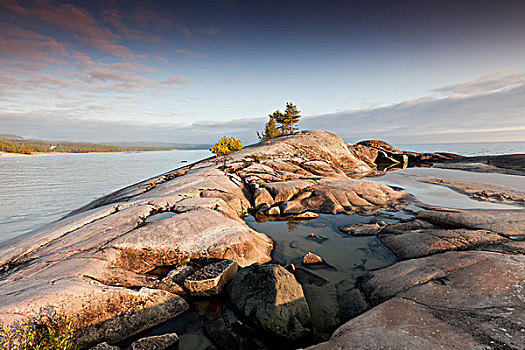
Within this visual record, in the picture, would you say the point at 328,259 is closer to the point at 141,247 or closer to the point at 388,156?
the point at 141,247

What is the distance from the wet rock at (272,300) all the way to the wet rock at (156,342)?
7.53 ft

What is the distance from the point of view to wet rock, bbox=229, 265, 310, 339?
6680mm

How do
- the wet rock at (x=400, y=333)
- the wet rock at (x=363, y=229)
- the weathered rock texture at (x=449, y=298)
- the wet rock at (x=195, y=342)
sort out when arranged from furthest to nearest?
the wet rock at (x=363, y=229), the wet rock at (x=195, y=342), the weathered rock texture at (x=449, y=298), the wet rock at (x=400, y=333)

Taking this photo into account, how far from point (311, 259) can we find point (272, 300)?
4330 mm

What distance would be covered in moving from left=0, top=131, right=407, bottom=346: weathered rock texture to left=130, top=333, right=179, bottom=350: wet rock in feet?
3.54

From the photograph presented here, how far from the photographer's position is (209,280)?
8.39m

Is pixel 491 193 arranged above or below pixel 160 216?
below

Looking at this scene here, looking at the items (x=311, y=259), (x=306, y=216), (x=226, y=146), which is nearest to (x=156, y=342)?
(x=311, y=259)

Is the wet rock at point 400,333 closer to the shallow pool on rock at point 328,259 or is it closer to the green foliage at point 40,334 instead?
the shallow pool on rock at point 328,259

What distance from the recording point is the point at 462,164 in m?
41.3

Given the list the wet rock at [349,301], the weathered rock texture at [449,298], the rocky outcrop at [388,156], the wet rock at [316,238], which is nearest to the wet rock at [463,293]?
the weathered rock texture at [449,298]

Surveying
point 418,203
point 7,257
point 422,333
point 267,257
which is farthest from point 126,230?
point 418,203

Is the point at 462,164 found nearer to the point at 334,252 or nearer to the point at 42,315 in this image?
the point at 334,252

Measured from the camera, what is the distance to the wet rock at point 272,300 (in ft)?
21.9
